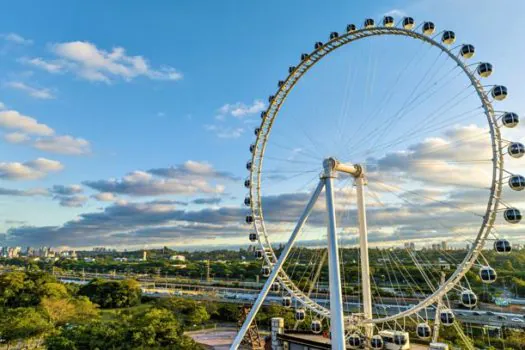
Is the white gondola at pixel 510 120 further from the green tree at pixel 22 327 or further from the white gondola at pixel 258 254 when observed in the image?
the green tree at pixel 22 327

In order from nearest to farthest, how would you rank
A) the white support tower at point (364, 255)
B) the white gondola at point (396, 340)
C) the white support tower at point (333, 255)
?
the white support tower at point (333, 255)
the white gondola at point (396, 340)
the white support tower at point (364, 255)

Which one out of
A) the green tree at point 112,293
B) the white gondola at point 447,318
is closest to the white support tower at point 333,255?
the white gondola at point 447,318

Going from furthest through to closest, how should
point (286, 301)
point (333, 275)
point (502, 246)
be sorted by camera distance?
point (286, 301) → point (333, 275) → point (502, 246)

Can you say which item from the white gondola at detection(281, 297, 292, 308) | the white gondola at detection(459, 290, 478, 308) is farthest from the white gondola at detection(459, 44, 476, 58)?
the white gondola at detection(281, 297, 292, 308)

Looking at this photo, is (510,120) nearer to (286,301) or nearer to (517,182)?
(517,182)

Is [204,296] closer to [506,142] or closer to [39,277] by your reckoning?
[39,277]

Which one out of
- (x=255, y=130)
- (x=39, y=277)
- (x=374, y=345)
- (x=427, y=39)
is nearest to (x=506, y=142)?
(x=427, y=39)

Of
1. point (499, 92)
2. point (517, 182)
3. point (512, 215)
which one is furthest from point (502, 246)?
point (499, 92)
